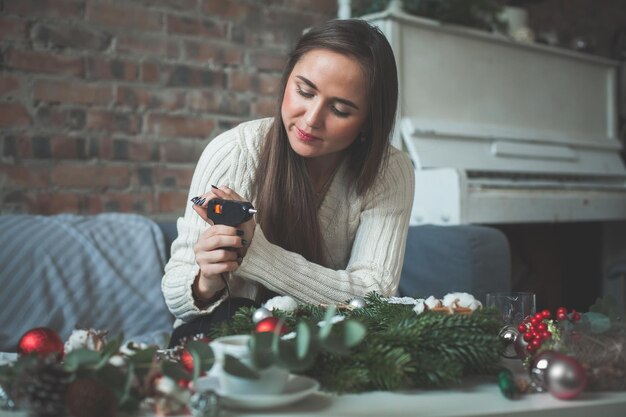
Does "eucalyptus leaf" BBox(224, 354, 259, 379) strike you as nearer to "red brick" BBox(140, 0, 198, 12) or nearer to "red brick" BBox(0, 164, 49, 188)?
"red brick" BBox(0, 164, 49, 188)

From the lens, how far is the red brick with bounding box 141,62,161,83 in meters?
2.43

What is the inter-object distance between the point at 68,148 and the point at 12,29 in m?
0.39

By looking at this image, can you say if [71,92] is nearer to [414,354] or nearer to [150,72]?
[150,72]

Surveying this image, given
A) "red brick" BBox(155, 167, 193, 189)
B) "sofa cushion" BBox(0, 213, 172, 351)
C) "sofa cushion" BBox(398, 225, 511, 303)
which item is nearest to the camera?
"sofa cushion" BBox(0, 213, 172, 351)

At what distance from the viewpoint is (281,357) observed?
0.64 meters

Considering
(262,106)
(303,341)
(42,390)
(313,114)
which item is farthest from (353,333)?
(262,106)

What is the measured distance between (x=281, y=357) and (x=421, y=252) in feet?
4.90

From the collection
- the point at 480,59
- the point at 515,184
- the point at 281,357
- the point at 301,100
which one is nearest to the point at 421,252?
the point at 515,184

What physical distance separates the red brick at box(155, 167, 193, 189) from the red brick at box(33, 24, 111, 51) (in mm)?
455

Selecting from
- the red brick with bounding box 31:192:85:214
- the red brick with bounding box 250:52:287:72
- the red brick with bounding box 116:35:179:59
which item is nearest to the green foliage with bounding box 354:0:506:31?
the red brick with bounding box 250:52:287:72

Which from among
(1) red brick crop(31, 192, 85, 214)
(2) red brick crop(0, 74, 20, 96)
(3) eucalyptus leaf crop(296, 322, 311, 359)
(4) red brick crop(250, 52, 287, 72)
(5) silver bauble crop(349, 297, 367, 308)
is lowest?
(1) red brick crop(31, 192, 85, 214)

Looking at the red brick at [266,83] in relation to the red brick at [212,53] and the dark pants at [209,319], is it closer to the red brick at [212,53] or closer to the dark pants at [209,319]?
the red brick at [212,53]

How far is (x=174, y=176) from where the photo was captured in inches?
99.0

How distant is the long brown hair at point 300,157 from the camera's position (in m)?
1.41
